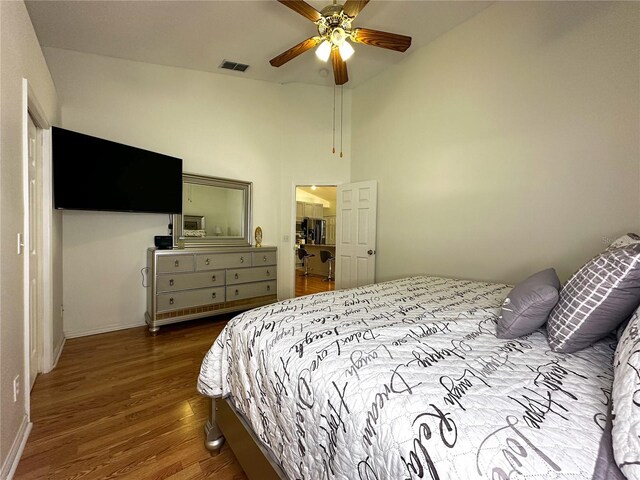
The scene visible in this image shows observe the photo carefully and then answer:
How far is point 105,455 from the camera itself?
58.7 inches

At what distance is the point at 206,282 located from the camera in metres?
3.46

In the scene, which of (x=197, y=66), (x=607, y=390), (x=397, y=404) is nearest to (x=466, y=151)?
(x=607, y=390)

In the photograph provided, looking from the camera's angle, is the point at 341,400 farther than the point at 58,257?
No

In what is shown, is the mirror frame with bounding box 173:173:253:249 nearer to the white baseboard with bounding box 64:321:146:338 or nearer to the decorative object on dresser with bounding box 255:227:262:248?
the decorative object on dresser with bounding box 255:227:262:248

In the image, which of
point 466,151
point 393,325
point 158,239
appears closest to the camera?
point 393,325

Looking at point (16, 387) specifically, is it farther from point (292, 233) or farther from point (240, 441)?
point (292, 233)

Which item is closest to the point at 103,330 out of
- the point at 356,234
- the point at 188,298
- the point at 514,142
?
the point at 188,298

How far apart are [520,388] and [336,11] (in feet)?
8.43

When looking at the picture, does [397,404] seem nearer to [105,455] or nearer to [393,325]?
[393,325]

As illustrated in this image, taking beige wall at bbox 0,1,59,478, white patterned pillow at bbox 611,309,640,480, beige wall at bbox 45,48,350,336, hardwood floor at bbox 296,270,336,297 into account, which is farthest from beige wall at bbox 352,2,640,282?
beige wall at bbox 0,1,59,478

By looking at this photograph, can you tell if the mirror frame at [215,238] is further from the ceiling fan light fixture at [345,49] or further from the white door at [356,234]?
the ceiling fan light fixture at [345,49]

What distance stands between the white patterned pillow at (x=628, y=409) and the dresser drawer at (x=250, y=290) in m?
3.54

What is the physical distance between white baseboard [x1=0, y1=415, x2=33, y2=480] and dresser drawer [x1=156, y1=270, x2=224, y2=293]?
160 centimetres

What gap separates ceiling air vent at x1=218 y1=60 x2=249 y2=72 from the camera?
11.9 ft
